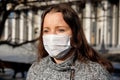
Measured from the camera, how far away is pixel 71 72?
235cm

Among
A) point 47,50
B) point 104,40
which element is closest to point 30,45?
point 47,50

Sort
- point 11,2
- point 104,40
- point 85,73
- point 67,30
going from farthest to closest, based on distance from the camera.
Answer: point 104,40 → point 11,2 → point 67,30 → point 85,73

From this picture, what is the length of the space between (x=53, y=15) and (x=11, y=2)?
678 cm

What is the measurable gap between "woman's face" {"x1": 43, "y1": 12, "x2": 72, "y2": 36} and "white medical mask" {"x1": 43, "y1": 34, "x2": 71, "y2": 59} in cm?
3

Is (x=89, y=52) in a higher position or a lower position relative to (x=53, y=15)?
lower

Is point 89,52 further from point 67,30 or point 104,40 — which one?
point 104,40

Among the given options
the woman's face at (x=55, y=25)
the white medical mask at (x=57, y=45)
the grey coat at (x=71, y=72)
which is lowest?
the grey coat at (x=71, y=72)

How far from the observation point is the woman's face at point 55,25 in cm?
242

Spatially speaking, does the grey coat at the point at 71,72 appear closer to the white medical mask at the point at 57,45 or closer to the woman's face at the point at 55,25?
the white medical mask at the point at 57,45

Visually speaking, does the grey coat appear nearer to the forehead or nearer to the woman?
the woman

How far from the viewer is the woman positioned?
235cm

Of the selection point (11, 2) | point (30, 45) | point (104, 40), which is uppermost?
point (11, 2)

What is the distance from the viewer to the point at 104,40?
4372 cm

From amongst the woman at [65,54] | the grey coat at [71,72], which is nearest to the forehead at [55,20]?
the woman at [65,54]
